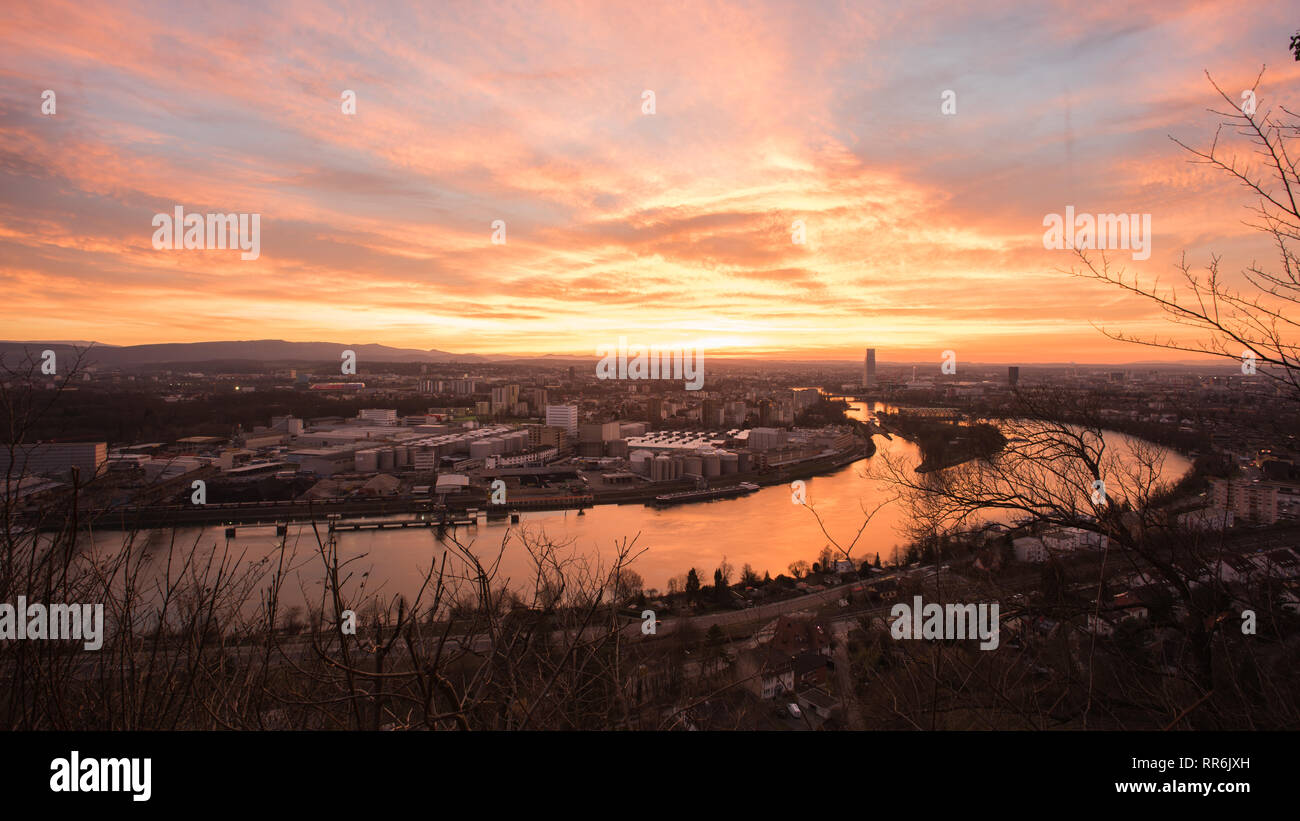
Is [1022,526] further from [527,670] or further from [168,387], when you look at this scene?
[168,387]

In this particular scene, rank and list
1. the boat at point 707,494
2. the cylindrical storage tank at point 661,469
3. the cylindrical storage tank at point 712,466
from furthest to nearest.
Result: the cylindrical storage tank at point 712,466 → the cylindrical storage tank at point 661,469 → the boat at point 707,494

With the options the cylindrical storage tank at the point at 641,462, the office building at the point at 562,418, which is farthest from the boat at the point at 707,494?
the office building at the point at 562,418

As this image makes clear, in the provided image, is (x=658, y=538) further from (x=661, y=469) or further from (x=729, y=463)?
(x=729, y=463)
